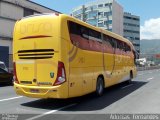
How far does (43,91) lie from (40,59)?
1176mm

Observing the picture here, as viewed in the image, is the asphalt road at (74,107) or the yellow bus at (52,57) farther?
the yellow bus at (52,57)

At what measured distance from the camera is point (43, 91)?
1098 cm

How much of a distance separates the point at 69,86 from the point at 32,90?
4.52 feet

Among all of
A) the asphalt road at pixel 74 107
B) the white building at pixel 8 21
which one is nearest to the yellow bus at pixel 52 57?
the asphalt road at pixel 74 107

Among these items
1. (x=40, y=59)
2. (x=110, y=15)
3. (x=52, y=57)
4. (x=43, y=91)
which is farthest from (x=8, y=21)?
(x=110, y=15)

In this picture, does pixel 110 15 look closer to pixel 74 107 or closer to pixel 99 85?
pixel 99 85

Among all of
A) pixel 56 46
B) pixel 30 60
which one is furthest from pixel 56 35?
pixel 30 60

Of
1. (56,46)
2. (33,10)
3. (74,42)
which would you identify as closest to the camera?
(56,46)

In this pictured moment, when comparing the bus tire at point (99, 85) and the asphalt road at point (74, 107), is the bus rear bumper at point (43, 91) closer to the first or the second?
the asphalt road at point (74, 107)

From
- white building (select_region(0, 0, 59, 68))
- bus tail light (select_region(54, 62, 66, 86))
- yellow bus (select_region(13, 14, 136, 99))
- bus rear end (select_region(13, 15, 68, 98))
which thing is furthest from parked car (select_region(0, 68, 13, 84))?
white building (select_region(0, 0, 59, 68))

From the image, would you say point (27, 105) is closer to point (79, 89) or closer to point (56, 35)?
point (79, 89)

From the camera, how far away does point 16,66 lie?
11867 millimetres

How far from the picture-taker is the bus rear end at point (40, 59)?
428 inches

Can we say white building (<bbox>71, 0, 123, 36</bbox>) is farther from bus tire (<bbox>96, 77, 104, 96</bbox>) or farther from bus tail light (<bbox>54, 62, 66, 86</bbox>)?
bus tail light (<bbox>54, 62, 66, 86</bbox>)
